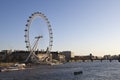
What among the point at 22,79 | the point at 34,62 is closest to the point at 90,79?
the point at 22,79

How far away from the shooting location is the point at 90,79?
261 ft

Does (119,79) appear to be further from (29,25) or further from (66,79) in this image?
(29,25)

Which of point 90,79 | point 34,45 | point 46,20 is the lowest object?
point 90,79

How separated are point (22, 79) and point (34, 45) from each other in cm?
8299

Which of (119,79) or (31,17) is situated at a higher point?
(31,17)

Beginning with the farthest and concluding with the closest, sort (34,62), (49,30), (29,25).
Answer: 1. (34,62)
2. (49,30)
3. (29,25)

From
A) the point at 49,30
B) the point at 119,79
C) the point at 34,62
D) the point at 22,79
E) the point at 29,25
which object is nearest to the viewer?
the point at 119,79

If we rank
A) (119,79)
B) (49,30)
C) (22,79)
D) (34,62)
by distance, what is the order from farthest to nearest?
(34,62), (49,30), (22,79), (119,79)

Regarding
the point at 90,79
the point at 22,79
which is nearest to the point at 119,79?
the point at 90,79

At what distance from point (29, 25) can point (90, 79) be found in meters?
75.4

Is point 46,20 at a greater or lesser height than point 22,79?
greater

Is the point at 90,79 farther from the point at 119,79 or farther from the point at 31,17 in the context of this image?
the point at 31,17

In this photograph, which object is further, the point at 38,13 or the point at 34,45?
the point at 34,45

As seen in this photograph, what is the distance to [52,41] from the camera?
539ft
